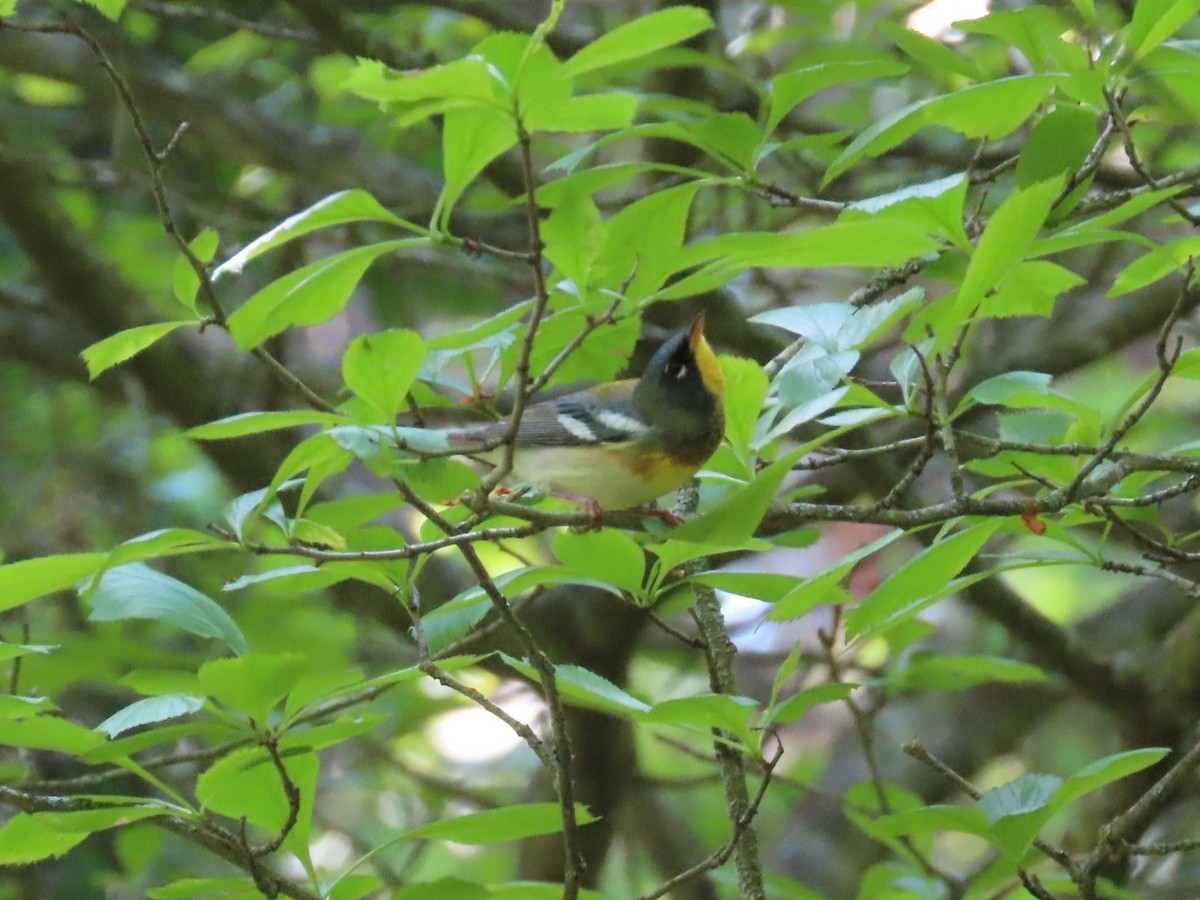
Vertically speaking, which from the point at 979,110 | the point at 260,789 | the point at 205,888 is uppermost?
the point at 979,110

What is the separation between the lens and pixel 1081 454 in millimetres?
1515

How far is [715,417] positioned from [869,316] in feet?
2.23

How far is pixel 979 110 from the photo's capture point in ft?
4.79

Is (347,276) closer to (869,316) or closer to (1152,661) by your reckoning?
(869,316)

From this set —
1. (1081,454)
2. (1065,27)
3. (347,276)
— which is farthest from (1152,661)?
(347,276)

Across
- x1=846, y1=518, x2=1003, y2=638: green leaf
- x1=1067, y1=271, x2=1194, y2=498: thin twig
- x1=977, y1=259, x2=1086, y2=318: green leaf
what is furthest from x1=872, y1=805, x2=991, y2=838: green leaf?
x1=977, y1=259, x2=1086, y2=318: green leaf

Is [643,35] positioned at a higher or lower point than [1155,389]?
higher

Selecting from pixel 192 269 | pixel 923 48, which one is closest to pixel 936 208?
pixel 923 48

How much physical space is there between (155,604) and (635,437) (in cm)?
91

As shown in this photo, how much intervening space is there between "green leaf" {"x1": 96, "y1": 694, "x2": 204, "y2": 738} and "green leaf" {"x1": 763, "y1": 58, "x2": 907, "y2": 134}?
941 mm

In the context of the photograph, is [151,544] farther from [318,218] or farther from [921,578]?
[921,578]

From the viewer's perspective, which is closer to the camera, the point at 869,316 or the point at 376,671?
the point at 869,316

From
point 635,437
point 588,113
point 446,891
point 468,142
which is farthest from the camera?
point 635,437

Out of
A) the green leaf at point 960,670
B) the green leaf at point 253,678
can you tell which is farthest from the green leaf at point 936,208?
the green leaf at point 960,670
